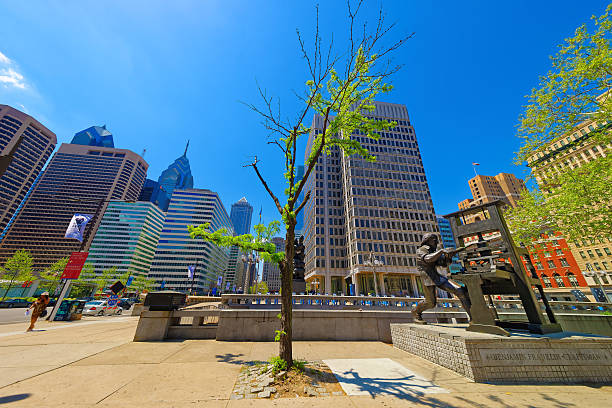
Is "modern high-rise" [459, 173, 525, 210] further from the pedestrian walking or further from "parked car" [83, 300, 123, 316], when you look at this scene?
the pedestrian walking

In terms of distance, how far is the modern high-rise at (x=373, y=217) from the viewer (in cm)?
5144

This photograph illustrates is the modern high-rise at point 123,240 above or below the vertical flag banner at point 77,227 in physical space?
above

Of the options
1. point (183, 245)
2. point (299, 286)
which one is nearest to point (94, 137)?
point (183, 245)

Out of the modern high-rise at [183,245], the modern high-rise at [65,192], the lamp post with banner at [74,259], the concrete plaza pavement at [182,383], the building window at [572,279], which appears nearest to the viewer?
the concrete plaza pavement at [182,383]

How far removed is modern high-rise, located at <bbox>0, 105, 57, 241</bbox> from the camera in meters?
94.9

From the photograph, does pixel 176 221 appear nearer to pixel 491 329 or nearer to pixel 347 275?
pixel 347 275

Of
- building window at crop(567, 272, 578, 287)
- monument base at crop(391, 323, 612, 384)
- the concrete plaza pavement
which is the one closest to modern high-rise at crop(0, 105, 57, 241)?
the concrete plaza pavement

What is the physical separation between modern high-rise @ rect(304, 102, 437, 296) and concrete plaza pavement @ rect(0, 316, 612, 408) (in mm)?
43932

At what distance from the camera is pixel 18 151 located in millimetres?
93500

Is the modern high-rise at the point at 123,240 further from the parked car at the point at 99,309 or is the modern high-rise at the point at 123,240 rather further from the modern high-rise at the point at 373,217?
the parked car at the point at 99,309

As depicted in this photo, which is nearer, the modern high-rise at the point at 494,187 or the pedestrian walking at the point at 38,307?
the pedestrian walking at the point at 38,307

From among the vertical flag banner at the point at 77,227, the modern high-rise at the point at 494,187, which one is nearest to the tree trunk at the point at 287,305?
the vertical flag banner at the point at 77,227

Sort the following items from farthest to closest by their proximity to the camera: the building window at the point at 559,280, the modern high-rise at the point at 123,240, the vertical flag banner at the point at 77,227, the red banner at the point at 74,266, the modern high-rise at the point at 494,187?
the modern high-rise at the point at 123,240 → the modern high-rise at the point at 494,187 → the building window at the point at 559,280 → the vertical flag banner at the point at 77,227 → the red banner at the point at 74,266

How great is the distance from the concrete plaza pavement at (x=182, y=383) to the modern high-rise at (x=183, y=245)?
113 meters
